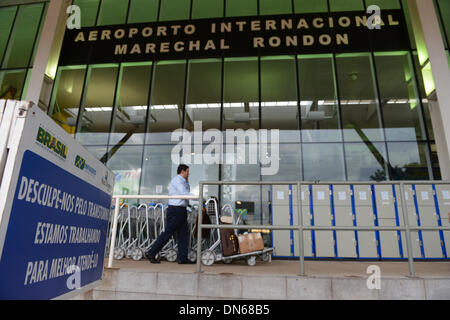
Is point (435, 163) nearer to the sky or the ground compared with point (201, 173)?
nearer to the sky

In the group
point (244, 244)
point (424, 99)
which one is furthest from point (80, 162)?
point (424, 99)

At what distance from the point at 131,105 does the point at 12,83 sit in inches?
179

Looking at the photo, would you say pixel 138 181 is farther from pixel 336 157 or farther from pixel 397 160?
pixel 397 160

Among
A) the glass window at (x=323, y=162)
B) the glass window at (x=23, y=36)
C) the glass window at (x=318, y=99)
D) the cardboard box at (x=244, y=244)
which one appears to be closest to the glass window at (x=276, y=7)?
the glass window at (x=318, y=99)

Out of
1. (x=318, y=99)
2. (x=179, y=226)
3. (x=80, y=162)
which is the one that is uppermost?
(x=318, y=99)

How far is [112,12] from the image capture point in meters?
10.5

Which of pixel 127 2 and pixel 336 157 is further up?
pixel 127 2

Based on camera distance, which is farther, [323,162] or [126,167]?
[126,167]

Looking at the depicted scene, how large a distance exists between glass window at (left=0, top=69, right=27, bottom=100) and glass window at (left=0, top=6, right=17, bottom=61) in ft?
2.89

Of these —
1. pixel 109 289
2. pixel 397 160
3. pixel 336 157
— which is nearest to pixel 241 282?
pixel 109 289

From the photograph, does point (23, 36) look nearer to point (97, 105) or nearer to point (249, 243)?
point (97, 105)

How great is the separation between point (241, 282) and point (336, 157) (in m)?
6.14

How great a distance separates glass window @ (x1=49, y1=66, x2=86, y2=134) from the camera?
944 centimetres
